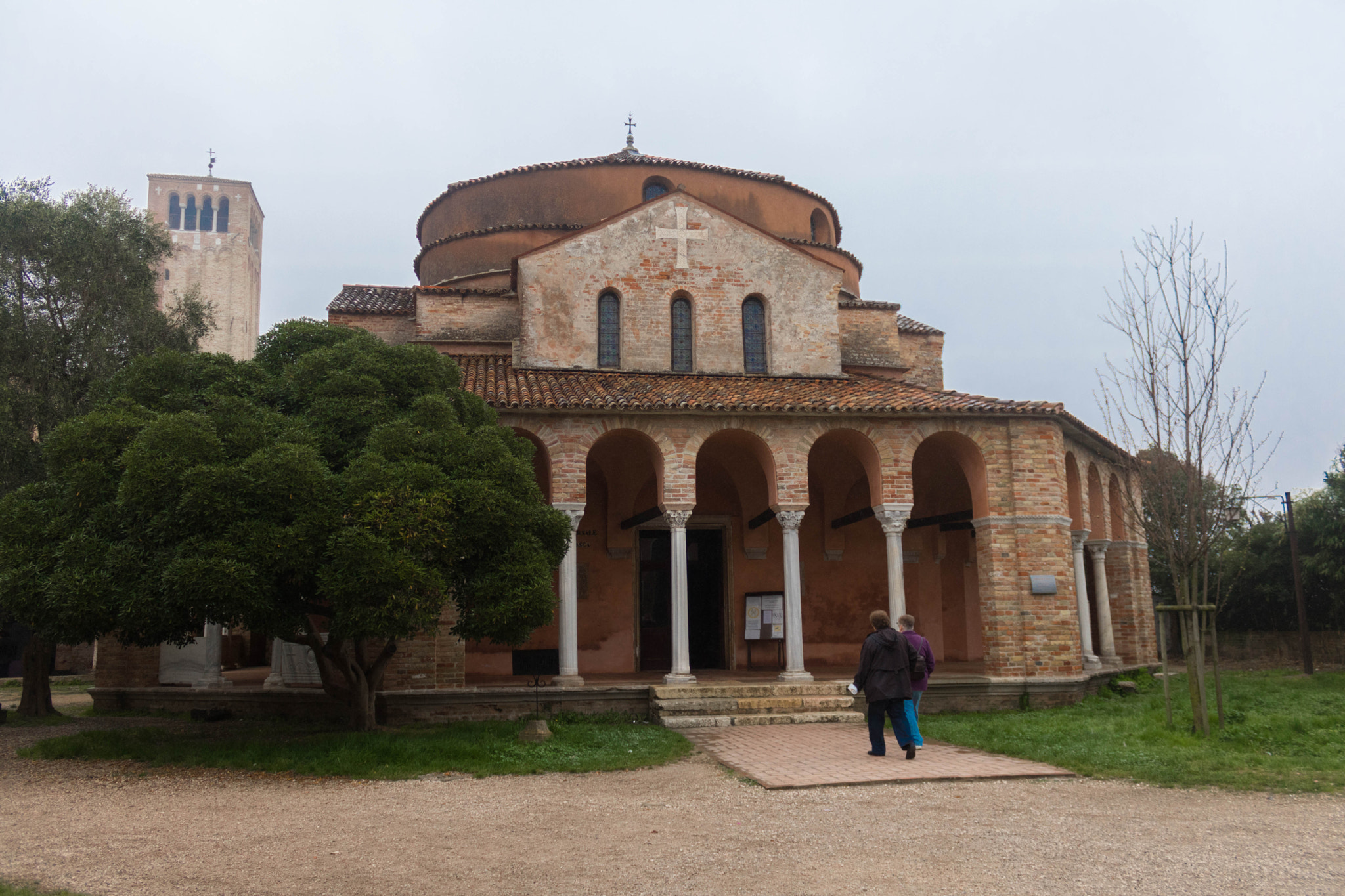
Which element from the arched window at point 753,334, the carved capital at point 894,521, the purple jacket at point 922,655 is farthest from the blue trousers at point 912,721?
the arched window at point 753,334

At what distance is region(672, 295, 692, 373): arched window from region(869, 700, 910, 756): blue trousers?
28.1 feet

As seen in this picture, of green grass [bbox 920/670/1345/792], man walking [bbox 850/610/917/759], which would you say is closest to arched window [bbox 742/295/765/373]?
green grass [bbox 920/670/1345/792]

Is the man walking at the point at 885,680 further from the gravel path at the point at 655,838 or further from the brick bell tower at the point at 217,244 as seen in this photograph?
the brick bell tower at the point at 217,244

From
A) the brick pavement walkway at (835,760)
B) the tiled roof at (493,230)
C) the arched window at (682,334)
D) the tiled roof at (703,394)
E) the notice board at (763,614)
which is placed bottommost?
the brick pavement walkway at (835,760)

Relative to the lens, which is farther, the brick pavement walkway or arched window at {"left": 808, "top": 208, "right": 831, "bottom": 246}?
arched window at {"left": 808, "top": 208, "right": 831, "bottom": 246}

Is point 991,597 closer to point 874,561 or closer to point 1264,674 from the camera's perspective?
point 874,561

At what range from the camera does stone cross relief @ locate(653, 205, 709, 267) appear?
56.1 ft

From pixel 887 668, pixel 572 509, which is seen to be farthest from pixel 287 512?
pixel 887 668

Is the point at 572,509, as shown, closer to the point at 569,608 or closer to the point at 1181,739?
the point at 569,608

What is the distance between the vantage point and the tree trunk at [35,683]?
14.2 metres

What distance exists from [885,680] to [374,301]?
14.4m

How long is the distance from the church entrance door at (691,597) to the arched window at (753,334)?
319 cm

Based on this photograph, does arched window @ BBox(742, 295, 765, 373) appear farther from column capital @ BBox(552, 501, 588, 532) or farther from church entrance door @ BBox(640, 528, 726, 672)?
column capital @ BBox(552, 501, 588, 532)

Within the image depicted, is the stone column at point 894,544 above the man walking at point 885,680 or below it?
above
